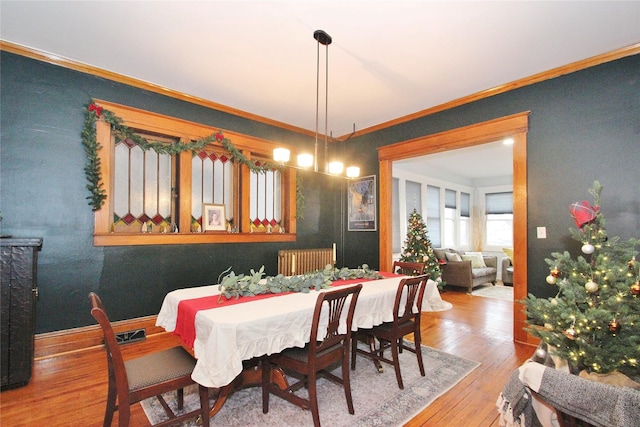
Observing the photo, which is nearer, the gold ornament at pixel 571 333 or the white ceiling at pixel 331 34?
the gold ornament at pixel 571 333

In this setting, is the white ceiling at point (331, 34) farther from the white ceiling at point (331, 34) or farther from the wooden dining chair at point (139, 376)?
the wooden dining chair at point (139, 376)

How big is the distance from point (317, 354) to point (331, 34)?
2.49m

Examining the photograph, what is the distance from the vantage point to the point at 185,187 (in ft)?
12.2

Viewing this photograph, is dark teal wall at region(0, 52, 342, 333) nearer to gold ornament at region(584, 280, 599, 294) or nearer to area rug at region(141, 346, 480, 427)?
area rug at region(141, 346, 480, 427)

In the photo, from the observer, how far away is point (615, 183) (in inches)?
112

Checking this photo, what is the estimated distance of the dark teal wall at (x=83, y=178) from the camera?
278cm

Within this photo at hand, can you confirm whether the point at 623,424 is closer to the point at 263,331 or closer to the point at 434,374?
the point at 263,331

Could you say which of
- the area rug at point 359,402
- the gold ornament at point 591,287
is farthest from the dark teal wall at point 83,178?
the area rug at point 359,402

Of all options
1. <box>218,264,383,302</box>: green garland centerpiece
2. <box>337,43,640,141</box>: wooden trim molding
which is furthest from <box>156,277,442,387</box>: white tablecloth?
<box>337,43,640,141</box>: wooden trim molding

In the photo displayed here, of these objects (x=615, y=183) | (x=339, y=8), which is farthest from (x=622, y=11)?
(x=339, y=8)

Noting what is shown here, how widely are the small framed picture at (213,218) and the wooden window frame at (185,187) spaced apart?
9 centimetres

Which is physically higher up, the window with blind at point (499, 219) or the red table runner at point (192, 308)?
the window with blind at point (499, 219)

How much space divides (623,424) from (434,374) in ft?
5.86

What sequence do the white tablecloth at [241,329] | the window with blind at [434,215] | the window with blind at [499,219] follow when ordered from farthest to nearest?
the window with blind at [499,219], the window with blind at [434,215], the white tablecloth at [241,329]
